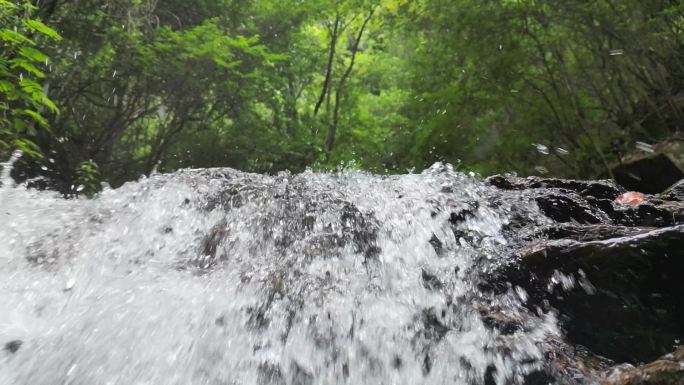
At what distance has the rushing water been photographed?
2186 millimetres

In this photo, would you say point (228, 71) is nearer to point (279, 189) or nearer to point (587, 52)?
point (279, 189)

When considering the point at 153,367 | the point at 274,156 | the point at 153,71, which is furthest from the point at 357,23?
the point at 153,367

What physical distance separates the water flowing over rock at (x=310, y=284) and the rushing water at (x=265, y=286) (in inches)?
0.4

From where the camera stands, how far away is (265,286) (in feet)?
9.13

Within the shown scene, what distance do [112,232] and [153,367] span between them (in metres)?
2.16

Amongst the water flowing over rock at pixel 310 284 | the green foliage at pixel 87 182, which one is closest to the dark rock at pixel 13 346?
the water flowing over rock at pixel 310 284

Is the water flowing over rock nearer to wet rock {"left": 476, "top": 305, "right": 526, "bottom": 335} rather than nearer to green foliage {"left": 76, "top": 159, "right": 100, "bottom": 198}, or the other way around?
wet rock {"left": 476, "top": 305, "right": 526, "bottom": 335}

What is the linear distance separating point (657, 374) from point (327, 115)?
389 inches

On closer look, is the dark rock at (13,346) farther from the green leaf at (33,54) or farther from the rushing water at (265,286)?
the green leaf at (33,54)

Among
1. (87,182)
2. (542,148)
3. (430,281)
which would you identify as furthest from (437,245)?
(87,182)

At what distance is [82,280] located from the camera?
322 centimetres

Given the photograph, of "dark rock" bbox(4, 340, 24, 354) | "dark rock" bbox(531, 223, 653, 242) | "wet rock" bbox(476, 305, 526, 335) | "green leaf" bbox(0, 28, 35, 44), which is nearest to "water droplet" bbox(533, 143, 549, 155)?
"dark rock" bbox(531, 223, 653, 242)

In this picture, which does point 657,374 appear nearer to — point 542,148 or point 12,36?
point 12,36

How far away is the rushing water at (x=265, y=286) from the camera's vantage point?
2186mm
